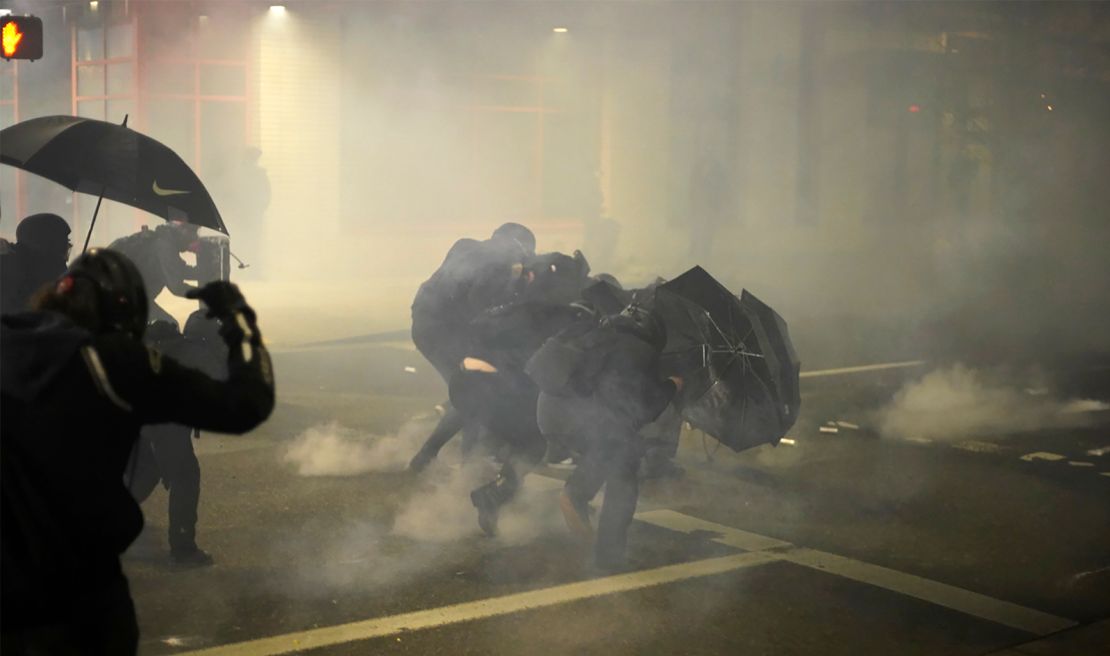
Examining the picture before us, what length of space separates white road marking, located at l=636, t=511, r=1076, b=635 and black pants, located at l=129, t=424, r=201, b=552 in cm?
213

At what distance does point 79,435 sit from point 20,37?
682 cm

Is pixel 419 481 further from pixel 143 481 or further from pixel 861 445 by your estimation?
pixel 861 445

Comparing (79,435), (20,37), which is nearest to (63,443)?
(79,435)

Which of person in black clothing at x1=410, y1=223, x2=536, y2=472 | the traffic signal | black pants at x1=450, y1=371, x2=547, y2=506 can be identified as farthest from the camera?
the traffic signal

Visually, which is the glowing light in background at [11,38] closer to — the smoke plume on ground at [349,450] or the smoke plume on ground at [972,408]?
the smoke plume on ground at [349,450]

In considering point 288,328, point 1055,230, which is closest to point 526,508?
point 288,328

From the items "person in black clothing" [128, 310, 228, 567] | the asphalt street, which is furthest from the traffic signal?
"person in black clothing" [128, 310, 228, 567]

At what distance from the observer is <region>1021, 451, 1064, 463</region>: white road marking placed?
8125 millimetres

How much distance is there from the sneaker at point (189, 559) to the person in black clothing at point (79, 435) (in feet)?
9.64

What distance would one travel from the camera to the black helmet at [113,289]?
2623mm

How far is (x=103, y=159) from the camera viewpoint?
16.0ft

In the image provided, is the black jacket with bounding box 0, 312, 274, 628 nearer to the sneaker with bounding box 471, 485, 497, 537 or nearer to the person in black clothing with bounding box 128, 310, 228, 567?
the person in black clothing with bounding box 128, 310, 228, 567

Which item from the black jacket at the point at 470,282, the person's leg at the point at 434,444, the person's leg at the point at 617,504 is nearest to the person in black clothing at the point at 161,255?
the black jacket at the point at 470,282

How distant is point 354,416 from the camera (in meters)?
8.99
